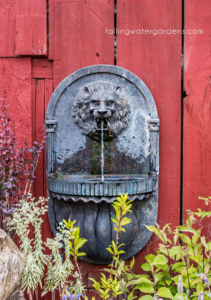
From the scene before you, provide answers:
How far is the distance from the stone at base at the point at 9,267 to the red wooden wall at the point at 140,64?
0.63 m

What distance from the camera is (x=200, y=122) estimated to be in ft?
5.04

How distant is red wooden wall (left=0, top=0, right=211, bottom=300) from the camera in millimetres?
1506

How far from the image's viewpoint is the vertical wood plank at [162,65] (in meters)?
1.51

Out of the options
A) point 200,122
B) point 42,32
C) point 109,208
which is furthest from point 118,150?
point 42,32

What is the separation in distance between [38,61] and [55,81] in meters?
0.16

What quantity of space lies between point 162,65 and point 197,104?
308 mm

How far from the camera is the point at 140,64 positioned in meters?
1.53

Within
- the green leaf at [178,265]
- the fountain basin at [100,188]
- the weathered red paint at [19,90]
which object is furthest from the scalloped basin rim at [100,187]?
the weathered red paint at [19,90]

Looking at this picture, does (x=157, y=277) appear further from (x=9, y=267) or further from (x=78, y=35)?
(x=78, y=35)

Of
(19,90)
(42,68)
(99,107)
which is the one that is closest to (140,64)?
(99,107)

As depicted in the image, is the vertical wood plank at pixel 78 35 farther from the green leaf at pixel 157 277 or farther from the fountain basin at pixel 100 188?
the green leaf at pixel 157 277

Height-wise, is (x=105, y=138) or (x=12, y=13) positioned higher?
(x=12, y=13)

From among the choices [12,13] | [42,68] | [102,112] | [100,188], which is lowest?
[100,188]

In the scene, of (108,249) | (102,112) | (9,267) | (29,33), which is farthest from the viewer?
(29,33)
